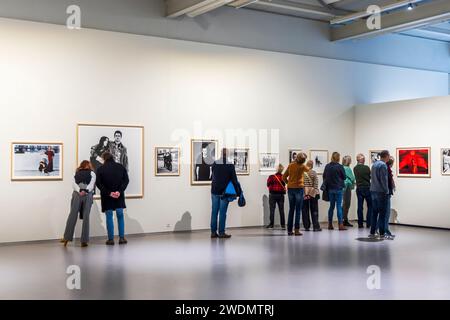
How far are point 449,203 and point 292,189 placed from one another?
13.8 feet

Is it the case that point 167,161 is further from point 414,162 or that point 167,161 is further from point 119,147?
point 414,162

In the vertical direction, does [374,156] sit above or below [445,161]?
above

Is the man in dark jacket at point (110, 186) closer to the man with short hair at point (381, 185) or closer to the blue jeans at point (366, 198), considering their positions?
the man with short hair at point (381, 185)

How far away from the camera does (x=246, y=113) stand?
14.2 meters

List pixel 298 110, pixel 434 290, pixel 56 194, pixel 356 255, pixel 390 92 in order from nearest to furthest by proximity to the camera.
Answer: pixel 434 290 < pixel 356 255 < pixel 56 194 < pixel 298 110 < pixel 390 92

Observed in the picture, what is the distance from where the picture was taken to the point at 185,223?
1330 centimetres

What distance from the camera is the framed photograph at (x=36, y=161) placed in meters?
11.3

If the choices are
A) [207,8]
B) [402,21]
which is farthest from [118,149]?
[402,21]

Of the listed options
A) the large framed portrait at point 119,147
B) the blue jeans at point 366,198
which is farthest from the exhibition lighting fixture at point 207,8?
the blue jeans at point 366,198

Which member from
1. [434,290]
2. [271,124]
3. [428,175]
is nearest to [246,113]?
[271,124]

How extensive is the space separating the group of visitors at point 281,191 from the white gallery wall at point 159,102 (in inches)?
32.8

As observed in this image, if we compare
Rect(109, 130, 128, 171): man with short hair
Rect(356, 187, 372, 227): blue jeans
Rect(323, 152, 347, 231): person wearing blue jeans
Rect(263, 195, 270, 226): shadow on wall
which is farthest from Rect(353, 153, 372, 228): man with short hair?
Rect(109, 130, 128, 171): man with short hair

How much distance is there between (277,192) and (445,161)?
13.2ft

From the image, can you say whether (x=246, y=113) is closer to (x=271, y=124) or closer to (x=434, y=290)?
(x=271, y=124)
